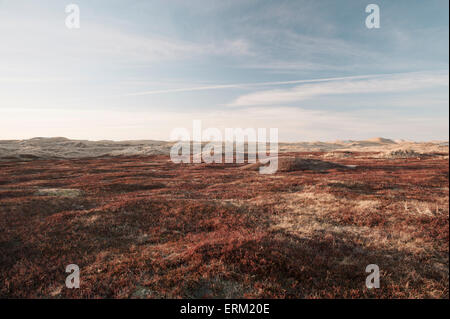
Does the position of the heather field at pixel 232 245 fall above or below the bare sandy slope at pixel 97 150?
below

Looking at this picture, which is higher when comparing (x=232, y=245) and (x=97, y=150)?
(x=97, y=150)

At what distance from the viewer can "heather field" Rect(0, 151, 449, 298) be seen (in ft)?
25.0

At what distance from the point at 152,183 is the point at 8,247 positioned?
18371mm

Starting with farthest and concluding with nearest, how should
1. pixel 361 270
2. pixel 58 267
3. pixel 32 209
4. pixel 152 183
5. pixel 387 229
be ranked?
1. pixel 152 183
2. pixel 32 209
3. pixel 387 229
4. pixel 58 267
5. pixel 361 270

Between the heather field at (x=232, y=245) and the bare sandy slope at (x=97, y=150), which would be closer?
the heather field at (x=232, y=245)

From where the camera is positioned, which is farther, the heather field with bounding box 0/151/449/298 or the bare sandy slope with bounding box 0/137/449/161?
the bare sandy slope with bounding box 0/137/449/161

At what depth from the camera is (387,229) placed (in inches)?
503

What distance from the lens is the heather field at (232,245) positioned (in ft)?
25.0

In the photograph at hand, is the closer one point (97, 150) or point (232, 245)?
point (232, 245)

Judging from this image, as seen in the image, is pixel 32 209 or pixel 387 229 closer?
pixel 387 229

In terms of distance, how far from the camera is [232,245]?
9.76 meters
